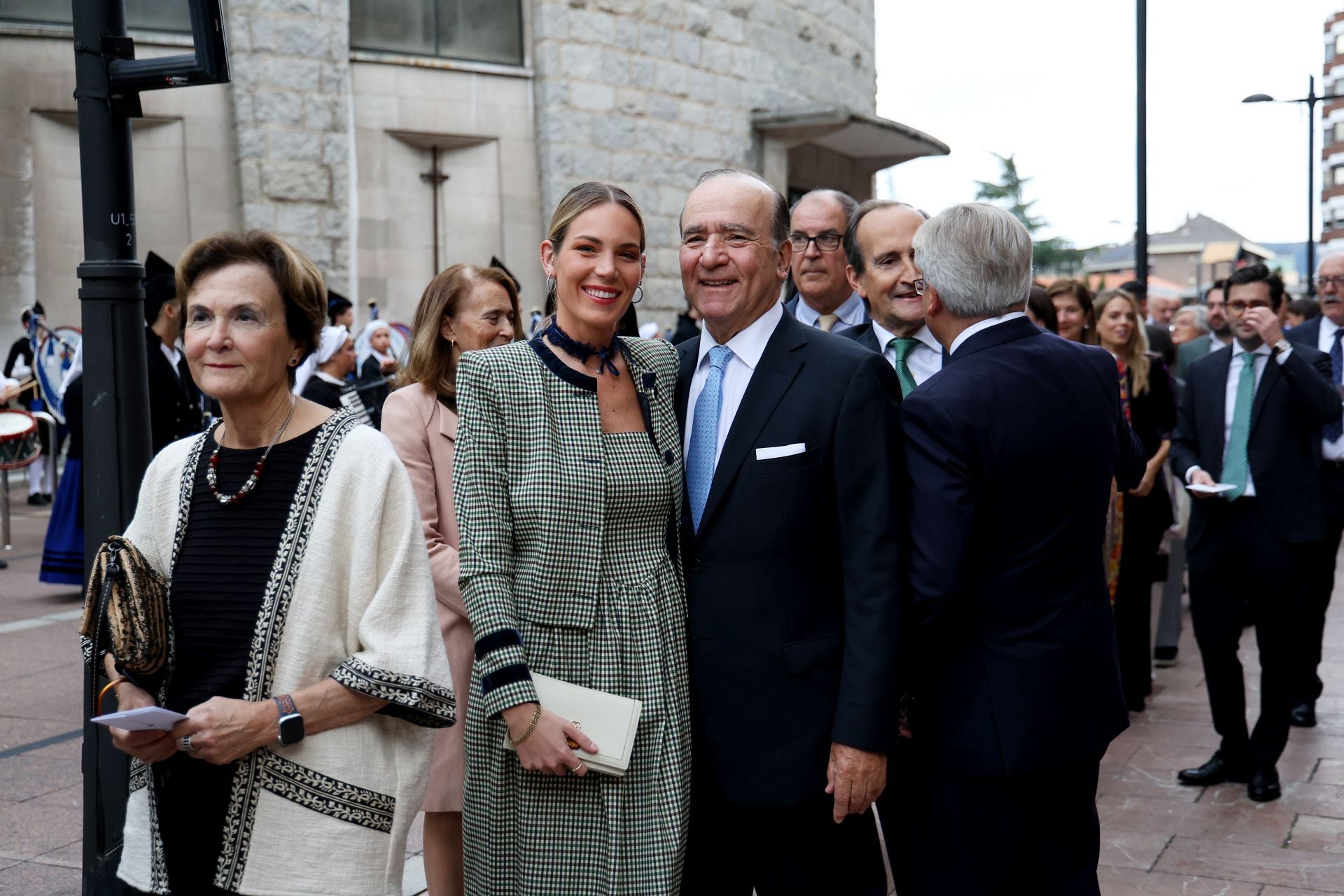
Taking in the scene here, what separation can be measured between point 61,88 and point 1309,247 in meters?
31.6

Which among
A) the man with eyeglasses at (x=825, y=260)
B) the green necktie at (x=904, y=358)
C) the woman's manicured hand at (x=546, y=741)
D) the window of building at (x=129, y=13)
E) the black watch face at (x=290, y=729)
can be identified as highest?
the window of building at (x=129, y=13)

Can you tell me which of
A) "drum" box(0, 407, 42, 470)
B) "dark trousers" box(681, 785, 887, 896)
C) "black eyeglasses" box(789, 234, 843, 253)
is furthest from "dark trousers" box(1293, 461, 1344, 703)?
"drum" box(0, 407, 42, 470)

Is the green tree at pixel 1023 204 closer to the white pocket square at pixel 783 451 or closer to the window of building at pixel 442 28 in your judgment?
the window of building at pixel 442 28

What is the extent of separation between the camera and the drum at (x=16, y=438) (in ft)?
35.6

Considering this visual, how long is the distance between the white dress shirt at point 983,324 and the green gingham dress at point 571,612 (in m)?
0.79

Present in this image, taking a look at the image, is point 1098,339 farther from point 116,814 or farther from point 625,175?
point 625,175

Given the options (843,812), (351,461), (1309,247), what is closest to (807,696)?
(843,812)

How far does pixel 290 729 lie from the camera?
2471 millimetres

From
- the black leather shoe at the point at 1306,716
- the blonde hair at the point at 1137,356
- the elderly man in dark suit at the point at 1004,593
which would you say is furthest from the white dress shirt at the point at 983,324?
the black leather shoe at the point at 1306,716

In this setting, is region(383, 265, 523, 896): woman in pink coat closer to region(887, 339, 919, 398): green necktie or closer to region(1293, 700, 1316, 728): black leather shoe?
region(887, 339, 919, 398): green necktie

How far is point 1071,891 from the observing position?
3.11 metres

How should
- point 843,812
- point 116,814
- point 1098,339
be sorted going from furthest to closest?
point 1098,339
point 116,814
point 843,812

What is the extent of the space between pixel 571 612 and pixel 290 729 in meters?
0.62

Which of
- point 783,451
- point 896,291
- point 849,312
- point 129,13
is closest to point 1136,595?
point 849,312
